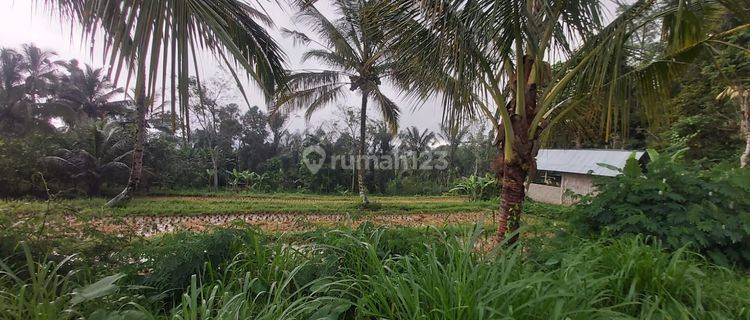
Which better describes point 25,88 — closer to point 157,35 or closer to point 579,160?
point 157,35

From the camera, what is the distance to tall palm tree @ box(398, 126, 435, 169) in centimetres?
2159

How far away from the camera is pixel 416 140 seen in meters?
Answer: 21.6

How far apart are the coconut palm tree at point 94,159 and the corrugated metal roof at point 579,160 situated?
16.2m

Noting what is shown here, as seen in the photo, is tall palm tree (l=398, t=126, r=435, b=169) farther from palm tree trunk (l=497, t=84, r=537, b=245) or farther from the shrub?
palm tree trunk (l=497, t=84, r=537, b=245)

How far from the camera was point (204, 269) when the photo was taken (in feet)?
6.06

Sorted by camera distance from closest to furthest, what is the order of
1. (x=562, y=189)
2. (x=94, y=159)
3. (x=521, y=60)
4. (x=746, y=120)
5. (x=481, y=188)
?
(x=521, y=60) < (x=746, y=120) < (x=94, y=159) < (x=562, y=189) < (x=481, y=188)

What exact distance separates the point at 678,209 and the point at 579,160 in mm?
12772

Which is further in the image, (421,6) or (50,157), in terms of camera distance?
(50,157)

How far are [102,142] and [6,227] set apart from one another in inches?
520

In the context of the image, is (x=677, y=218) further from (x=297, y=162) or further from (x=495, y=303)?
(x=297, y=162)

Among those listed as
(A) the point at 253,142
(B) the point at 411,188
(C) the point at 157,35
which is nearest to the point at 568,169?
(B) the point at 411,188

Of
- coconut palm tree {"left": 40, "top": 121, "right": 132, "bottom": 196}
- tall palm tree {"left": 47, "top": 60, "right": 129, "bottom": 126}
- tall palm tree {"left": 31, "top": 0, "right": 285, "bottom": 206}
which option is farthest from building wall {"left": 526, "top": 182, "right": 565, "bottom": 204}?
tall palm tree {"left": 47, "top": 60, "right": 129, "bottom": 126}

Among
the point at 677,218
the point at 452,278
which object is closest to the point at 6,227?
the point at 452,278

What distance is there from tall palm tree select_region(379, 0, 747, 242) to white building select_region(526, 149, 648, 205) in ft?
32.2
